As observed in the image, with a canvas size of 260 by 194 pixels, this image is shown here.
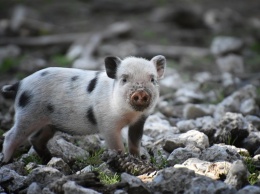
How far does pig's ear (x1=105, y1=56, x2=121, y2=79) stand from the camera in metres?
6.67

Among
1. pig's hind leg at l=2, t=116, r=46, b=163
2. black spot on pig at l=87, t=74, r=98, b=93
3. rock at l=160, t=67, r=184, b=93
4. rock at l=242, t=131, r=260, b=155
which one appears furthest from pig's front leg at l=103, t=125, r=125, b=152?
rock at l=160, t=67, r=184, b=93

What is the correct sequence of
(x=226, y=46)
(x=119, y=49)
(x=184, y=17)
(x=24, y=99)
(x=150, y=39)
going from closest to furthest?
(x=24, y=99) → (x=226, y=46) → (x=119, y=49) → (x=150, y=39) → (x=184, y=17)

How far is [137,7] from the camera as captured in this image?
18328 millimetres

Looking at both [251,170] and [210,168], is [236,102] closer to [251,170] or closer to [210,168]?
[251,170]

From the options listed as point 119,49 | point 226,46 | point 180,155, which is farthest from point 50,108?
point 226,46

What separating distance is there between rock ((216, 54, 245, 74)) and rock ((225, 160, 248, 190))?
744cm

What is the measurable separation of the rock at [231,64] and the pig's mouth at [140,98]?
6.30 metres

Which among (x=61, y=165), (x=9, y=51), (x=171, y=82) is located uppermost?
(x=61, y=165)

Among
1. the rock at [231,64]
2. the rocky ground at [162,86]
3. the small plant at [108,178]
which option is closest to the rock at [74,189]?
the rocky ground at [162,86]

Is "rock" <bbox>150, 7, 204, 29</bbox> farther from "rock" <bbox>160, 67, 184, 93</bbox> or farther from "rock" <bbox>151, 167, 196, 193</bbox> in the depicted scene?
"rock" <bbox>151, 167, 196, 193</bbox>

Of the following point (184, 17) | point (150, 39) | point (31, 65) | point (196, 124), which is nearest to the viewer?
point (196, 124)

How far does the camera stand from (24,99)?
22.2 ft

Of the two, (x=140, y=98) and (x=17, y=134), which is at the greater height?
(x=140, y=98)

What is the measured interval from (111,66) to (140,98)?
0.76m
